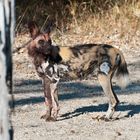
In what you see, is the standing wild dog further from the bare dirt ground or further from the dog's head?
the bare dirt ground

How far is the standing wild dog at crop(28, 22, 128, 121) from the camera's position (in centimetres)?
666

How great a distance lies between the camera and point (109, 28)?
1339 cm

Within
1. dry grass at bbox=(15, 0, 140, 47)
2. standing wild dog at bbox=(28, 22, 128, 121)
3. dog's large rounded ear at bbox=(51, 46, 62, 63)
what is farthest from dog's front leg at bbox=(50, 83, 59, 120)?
dry grass at bbox=(15, 0, 140, 47)

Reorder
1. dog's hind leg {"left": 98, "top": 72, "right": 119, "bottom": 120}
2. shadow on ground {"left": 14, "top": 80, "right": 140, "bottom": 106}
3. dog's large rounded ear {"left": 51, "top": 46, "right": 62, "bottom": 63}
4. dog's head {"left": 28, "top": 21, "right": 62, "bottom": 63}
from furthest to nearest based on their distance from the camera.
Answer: shadow on ground {"left": 14, "top": 80, "right": 140, "bottom": 106}, dog's hind leg {"left": 98, "top": 72, "right": 119, "bottom": 120}, dog's large rounded ear {"left": 51, "top": 46, "right": 62, "bottom": 63}, dog's head {"left": 28, "top": 21, "right": 62, "bottom": 63}

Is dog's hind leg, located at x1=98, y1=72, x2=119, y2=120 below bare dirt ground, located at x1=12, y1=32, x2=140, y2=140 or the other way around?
the other way around

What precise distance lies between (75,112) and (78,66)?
2.85ft

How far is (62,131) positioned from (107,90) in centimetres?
86

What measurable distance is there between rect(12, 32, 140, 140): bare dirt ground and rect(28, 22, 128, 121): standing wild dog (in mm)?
242

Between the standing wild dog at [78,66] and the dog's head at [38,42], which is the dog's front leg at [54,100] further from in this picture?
the dog's head at [38,42]

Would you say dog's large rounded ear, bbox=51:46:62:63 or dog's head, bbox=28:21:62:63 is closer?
dog's head, bbox=28:21:62:63

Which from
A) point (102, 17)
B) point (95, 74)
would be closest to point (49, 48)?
point (95, 74)

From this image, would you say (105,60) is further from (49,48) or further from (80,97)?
(80,97)

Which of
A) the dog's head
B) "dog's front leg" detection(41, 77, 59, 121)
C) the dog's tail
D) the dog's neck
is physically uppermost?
the dog's head

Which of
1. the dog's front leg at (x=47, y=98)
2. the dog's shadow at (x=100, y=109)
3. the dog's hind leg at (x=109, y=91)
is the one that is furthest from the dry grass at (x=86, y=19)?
the dog's front leg at (x=47, y=98)
